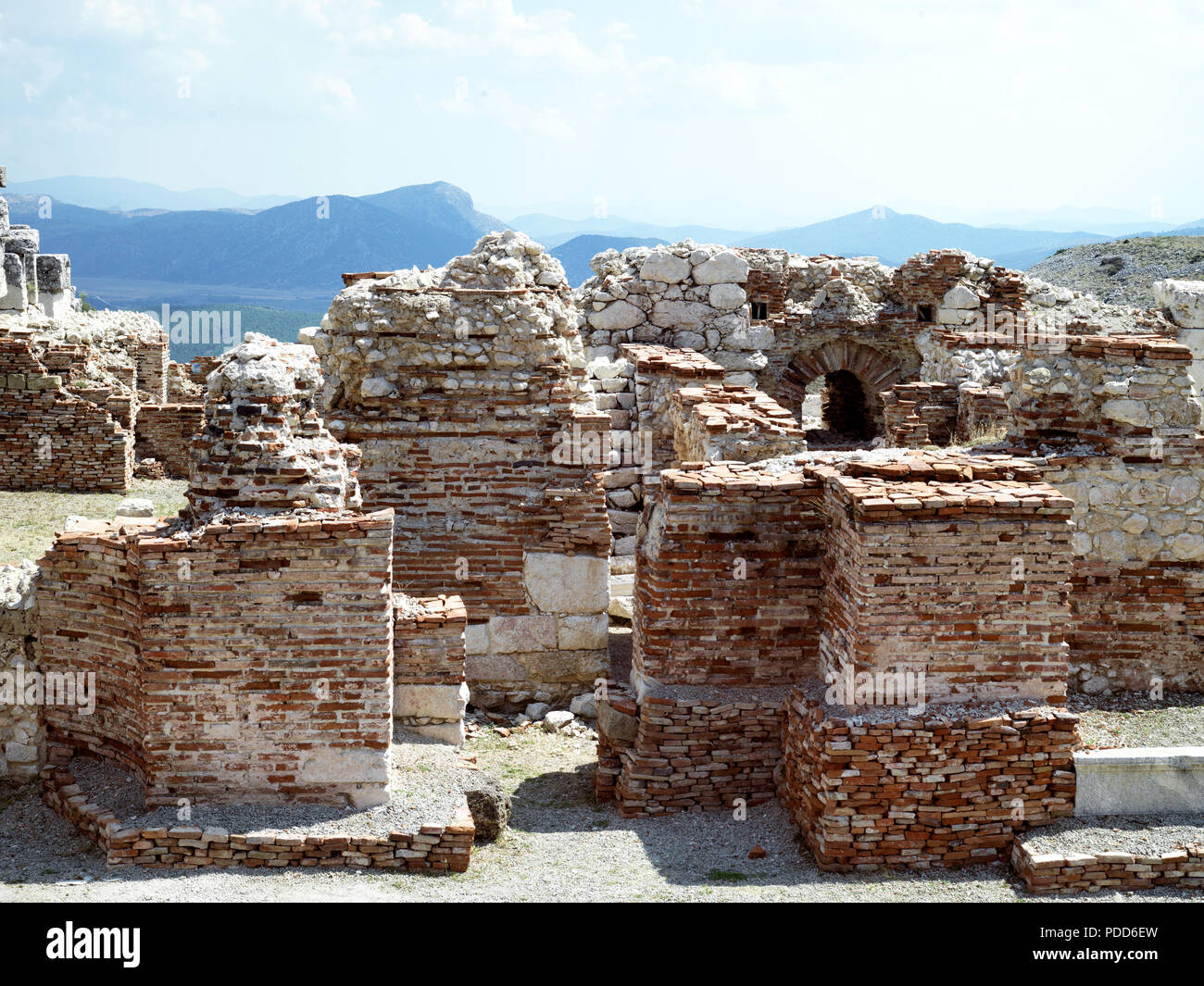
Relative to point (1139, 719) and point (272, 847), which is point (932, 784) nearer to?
point (1139, 719)

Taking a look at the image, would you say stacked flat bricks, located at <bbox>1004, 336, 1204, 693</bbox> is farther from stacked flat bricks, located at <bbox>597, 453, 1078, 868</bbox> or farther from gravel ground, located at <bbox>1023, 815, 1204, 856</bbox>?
gravel ground, located at <bbox>1023, 815, 1204, 856</bbox>

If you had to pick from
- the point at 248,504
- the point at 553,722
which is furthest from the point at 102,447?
the point at 248,504

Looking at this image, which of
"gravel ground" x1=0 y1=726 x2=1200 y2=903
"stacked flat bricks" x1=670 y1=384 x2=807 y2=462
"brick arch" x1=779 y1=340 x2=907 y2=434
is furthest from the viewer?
"brick arch" x1=779 y1=340 x2=907 y2=434

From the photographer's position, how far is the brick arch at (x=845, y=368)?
16.5 meters

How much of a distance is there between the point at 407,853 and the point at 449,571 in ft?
9.25

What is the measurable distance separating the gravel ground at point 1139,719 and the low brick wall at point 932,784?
74 cm

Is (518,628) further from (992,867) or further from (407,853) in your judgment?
(992,867)

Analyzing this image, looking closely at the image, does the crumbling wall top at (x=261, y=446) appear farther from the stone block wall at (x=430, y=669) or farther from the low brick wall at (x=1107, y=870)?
the low brick wall at (x=1107, y=870)

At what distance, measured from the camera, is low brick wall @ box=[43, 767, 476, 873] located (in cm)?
482

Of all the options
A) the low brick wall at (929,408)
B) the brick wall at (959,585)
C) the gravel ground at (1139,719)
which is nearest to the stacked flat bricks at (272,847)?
the brick wall at (959,585)

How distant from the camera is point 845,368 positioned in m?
16.7

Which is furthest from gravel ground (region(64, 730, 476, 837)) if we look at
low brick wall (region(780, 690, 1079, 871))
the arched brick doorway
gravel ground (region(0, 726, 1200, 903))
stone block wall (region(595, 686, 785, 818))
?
the arched brick doorway

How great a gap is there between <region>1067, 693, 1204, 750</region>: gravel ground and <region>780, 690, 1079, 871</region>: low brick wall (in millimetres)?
743

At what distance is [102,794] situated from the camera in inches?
205
